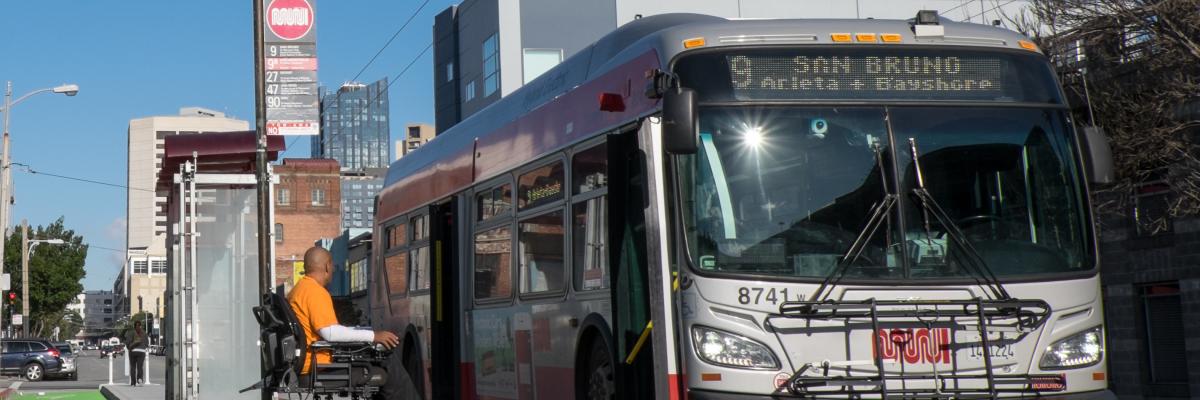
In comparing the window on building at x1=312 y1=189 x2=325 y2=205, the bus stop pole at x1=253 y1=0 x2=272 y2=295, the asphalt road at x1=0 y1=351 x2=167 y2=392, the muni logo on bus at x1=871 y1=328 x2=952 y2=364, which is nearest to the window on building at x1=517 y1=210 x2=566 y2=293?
the muni logo on bus at x1=871 y1=328 x2=952 y2=364

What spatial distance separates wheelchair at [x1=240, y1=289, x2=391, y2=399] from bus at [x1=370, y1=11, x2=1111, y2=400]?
5.63ft

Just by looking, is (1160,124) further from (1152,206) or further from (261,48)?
(261,48)

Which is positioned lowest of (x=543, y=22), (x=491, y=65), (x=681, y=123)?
(x=681, y=123)

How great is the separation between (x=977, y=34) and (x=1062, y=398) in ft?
7.30

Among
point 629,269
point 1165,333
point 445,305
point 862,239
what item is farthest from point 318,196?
point 862,239

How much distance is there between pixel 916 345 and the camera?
8.23 m

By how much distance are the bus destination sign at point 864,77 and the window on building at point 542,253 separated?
8.86ft

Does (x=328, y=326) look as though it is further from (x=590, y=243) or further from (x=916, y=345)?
(x=916, y=345)

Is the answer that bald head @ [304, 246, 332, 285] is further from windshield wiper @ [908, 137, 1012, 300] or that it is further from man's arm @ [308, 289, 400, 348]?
windshield wiper @ [908, 137, 1012, 300]

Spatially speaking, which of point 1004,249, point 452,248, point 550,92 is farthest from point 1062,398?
point 452,248

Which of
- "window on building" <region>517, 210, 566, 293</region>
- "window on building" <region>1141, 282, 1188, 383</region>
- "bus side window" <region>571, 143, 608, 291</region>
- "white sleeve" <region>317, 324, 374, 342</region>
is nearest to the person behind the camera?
"white sleeve" <region>317, 324, 374, 342</region>

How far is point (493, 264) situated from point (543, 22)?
142 ft

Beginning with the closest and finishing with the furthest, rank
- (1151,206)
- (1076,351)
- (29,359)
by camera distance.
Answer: (1076,351) → (1151,206) → (29,359)

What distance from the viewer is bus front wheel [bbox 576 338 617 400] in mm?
9969
